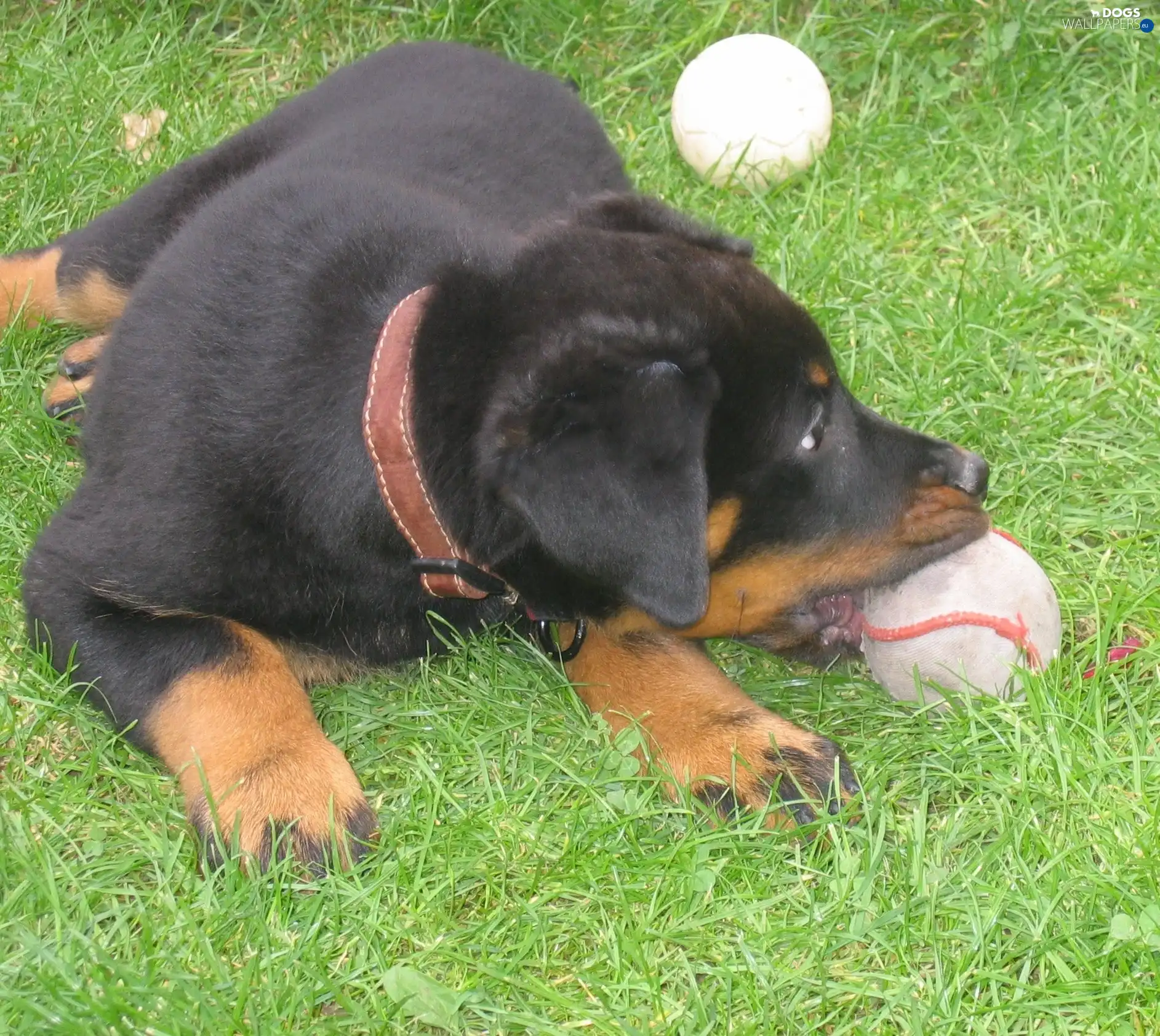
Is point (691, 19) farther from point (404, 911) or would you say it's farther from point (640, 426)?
point (404, 911)

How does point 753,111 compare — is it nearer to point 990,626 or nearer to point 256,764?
point 990,626

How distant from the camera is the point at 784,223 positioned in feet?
14.2

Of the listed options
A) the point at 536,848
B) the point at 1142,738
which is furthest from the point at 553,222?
the point at 1142,738

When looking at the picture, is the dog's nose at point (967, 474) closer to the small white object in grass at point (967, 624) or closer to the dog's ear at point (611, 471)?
the small white object in grass at point (967, 624)

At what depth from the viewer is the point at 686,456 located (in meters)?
2.37

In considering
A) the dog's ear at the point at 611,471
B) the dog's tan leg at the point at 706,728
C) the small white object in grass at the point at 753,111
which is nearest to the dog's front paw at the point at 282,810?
the dog's tan leg at the point at 706,728

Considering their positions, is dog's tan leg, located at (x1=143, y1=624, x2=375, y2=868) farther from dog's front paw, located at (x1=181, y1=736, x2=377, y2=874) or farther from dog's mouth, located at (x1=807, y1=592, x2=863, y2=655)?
dog's mouth, located at (x1=807, y1=592, x2=863, y2=655)

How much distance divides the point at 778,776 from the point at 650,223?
1.19m

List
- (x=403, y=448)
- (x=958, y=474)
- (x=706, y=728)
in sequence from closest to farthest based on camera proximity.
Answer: (x=403, y=448), (x=706, y=728), (x=958, y=474)

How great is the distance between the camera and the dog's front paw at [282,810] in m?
2.60

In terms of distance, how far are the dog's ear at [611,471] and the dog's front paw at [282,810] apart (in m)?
0.68

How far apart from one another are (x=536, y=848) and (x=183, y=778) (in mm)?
705

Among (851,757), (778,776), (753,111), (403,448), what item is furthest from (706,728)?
(753,111)

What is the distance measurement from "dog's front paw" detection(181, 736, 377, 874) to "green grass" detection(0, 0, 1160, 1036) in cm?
5
